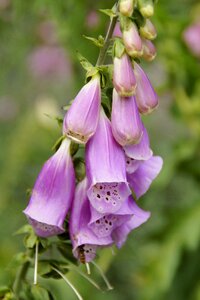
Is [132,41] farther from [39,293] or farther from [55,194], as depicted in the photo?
[39,293]

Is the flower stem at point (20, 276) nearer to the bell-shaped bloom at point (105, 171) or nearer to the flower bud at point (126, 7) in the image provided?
the bell-shaped bloom at point (105, 171)

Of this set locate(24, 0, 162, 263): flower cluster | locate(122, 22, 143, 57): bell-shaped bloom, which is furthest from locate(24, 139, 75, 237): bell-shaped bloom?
locate(122, 22, 143, 57): bell-shaped bloom

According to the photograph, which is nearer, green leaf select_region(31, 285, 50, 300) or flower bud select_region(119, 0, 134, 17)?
flower bud select_region(119, 0, 134, 17)

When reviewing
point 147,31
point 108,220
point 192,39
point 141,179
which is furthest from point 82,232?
point 192,39

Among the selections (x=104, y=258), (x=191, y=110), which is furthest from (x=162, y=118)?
(x=104, y=258)

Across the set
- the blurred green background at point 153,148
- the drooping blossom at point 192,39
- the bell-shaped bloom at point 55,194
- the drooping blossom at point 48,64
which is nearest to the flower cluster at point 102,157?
the bell-shaped bloom at point 55,194

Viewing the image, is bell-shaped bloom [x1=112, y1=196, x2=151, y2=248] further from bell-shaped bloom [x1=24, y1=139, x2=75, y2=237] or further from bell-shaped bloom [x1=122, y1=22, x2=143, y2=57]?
bell-shaped bloom [x1=122, y1=22, x2=143, y2=57]

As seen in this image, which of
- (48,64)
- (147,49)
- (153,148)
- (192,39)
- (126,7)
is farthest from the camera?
(48,64)
